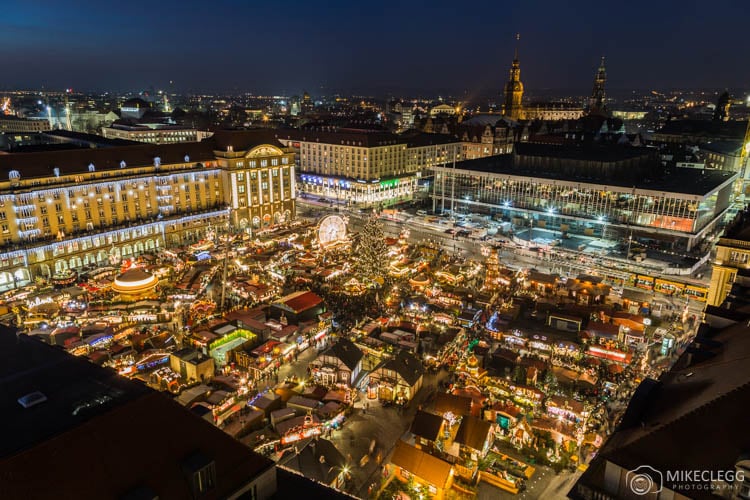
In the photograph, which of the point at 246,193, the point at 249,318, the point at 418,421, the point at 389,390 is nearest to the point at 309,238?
the point at 246,193

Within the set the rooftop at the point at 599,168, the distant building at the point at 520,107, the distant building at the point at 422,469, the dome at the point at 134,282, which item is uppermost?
the distant building at the point at 520,107

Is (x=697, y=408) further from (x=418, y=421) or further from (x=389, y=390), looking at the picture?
(x=389, y=390)

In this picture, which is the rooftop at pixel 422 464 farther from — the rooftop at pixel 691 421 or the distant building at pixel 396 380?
the rooftop at pixel 691 421

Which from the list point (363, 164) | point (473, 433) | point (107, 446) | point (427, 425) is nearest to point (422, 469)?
point (427, 425)

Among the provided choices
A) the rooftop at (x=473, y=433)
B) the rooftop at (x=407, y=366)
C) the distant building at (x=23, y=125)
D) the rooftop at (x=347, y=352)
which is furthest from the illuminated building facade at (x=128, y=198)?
the distant building at (x=23, y=125)

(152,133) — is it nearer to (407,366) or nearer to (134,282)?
(134,282)

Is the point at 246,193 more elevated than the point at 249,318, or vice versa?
the point at 246,193

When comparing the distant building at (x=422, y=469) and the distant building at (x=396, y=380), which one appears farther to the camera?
the distant building at (x=396, y=380)
